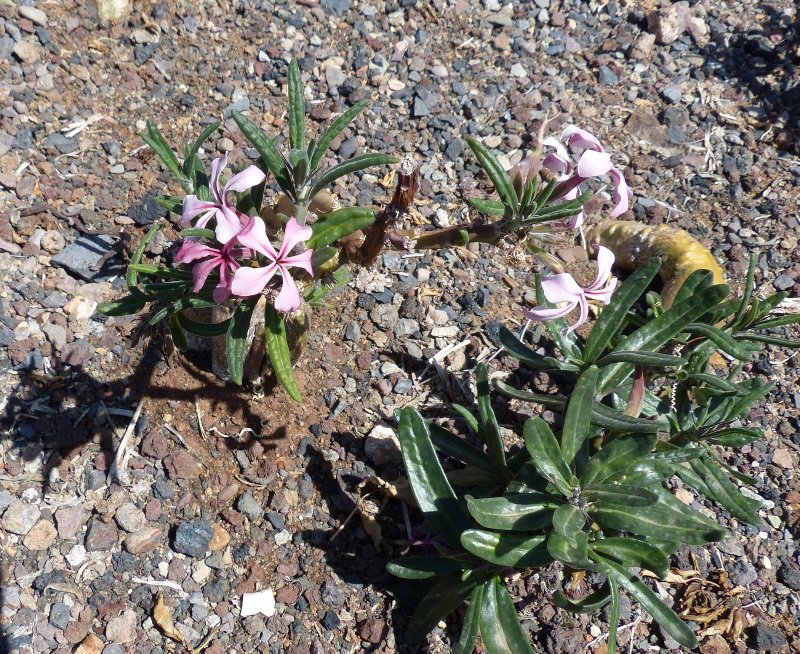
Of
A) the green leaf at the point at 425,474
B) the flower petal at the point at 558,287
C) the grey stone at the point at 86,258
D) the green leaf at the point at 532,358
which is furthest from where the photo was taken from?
the grey stone at the point at 86,258

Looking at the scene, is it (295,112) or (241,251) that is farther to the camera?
(295,112)

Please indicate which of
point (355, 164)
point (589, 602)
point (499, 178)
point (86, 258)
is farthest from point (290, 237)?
point (86, 258)

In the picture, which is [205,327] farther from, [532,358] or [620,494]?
[620,494]

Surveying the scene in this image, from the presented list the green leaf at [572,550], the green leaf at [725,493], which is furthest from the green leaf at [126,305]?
the green leaf at [725,493]

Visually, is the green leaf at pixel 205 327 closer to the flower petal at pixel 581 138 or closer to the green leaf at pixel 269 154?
the green leaf at pixel 269 154

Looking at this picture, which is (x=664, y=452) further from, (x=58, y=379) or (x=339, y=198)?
(x=58, y=379)

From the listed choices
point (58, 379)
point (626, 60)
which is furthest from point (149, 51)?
point (626, 60)

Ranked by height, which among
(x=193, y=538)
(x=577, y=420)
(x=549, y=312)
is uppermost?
(x=549, y=312)
